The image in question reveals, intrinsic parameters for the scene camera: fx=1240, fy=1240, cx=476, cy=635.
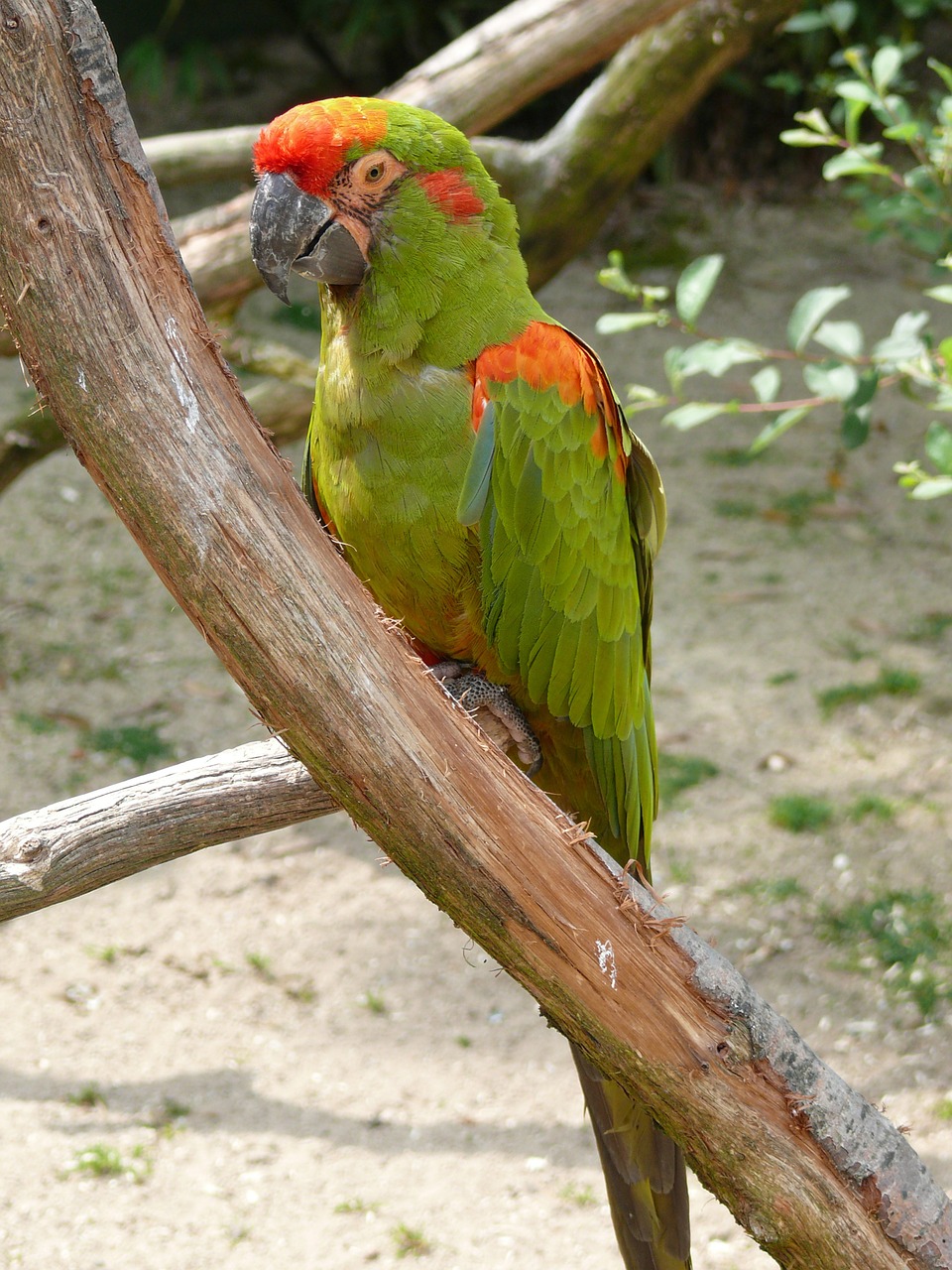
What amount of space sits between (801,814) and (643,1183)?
2.08 metres

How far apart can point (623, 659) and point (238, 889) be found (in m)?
2.04

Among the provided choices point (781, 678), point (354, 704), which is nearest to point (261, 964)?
point (354, 704)

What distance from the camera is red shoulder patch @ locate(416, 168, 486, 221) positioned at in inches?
79.6

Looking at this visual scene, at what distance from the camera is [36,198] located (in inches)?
57.0

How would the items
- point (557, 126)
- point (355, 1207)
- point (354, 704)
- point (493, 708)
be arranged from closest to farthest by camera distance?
point (354, 704)
point (493, 708)
point (355, 1207)
point (557, 126)

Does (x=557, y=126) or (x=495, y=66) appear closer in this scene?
(x=495, y=66)

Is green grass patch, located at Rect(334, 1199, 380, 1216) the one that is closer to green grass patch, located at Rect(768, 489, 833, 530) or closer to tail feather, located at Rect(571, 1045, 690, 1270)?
tail feather, located at Rect(571, 1045, 690, 1270)

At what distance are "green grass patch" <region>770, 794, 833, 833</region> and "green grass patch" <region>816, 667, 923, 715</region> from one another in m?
0.55

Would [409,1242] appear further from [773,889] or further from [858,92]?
[858,92]

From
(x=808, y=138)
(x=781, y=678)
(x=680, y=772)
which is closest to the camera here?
(x=808, y=138)

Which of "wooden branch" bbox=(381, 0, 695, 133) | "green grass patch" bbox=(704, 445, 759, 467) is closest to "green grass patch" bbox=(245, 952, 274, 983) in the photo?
"wooden branch" bbox=(381, 0, 695, 133)

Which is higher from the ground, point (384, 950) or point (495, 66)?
point (495, 66)

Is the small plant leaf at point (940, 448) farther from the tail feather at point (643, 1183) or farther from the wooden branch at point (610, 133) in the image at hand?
the wooden branch at point (610, 133)

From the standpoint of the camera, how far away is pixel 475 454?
2068mm
